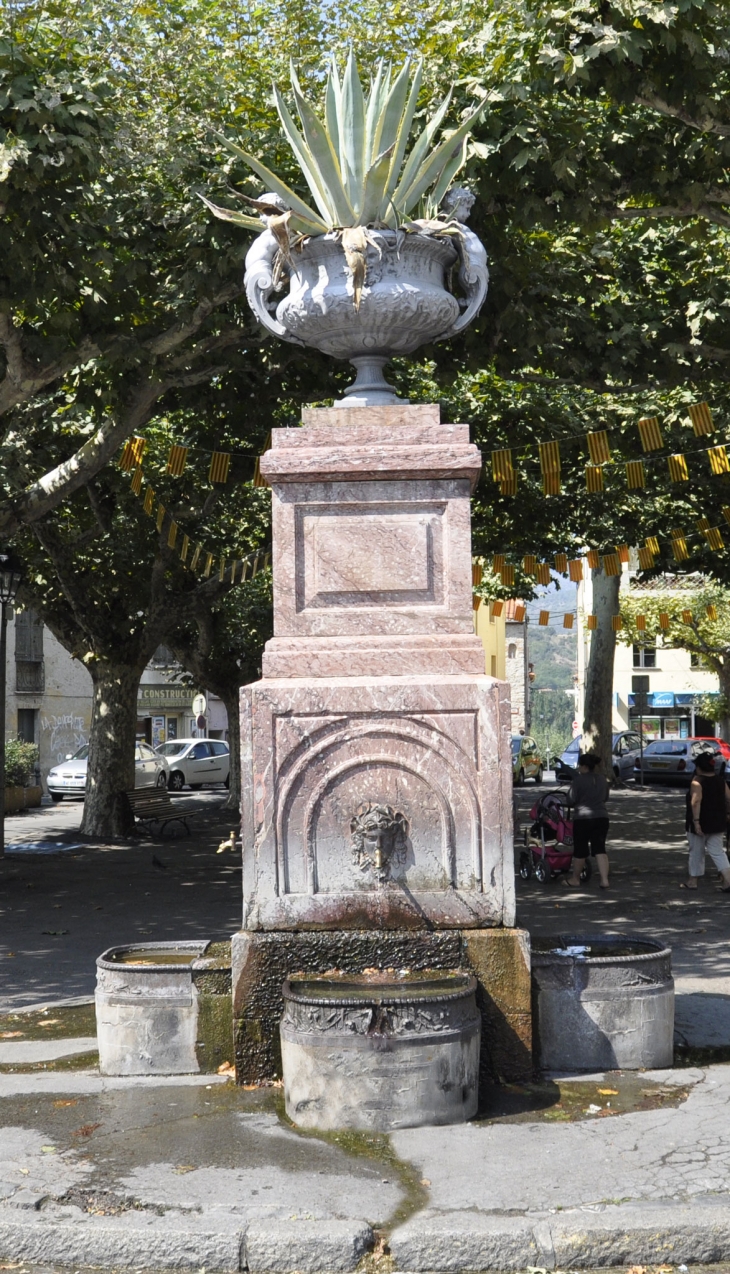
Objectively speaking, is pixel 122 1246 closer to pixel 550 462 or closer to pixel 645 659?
pixel 550 462

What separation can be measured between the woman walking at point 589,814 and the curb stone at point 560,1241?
1005 cm

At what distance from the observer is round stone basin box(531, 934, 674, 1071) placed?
579cm

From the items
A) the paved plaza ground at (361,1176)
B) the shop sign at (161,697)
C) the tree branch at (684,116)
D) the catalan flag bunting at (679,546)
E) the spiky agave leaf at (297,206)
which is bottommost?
the paved plaza ground at (361,1176)

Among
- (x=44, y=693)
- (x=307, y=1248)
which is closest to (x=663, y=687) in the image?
(x=44, y=693)

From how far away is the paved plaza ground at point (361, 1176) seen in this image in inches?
161

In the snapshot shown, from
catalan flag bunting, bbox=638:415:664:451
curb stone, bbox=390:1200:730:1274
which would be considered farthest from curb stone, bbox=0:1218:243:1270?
catalan flag bunting, bbox=638:415:664:451

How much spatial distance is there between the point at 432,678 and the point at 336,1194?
90.7 inches

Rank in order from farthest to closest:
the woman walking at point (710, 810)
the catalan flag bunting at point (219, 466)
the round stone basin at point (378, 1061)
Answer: the catalan flag bunting at point (219, 466)
the woman walking at point (710, 810)
the round stone basin at point (378, 1061)

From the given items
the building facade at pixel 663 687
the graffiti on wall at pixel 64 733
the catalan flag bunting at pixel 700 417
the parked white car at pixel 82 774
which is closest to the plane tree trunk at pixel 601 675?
the parked white car at pixel 82 774

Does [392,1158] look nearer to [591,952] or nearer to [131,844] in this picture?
[591,952]

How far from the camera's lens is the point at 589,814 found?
14305mm

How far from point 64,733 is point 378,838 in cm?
3866

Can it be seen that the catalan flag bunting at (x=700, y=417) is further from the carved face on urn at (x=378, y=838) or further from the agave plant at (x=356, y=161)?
the carved face on urn at (x=378, y=838)

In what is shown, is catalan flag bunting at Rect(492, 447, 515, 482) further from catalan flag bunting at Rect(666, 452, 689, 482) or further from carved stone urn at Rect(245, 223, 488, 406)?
carved stone urn at Rect(245, 223, 488, 406)
